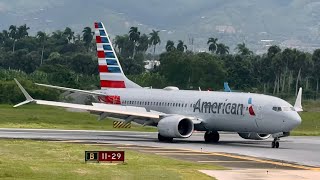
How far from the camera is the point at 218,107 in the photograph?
205 ft

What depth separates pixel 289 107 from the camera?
59.5 m

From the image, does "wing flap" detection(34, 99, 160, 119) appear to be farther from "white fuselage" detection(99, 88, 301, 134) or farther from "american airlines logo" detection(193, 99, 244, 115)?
"american airlines logo" detection(193, 99, 244, 115)

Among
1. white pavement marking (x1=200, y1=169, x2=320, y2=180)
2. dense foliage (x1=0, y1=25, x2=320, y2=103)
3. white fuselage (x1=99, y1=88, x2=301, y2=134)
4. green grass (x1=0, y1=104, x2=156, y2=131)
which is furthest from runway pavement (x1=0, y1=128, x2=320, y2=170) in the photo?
dense foliage (x1=0, y1=25, x2=320, y2=103)

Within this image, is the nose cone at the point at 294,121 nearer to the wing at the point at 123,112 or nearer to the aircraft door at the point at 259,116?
the aircraft door at the point at 259,116

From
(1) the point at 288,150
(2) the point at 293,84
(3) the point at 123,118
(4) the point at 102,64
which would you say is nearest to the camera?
(1) the point at 288,150

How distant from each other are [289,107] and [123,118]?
40.3 ft

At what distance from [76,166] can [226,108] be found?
77.7 ft

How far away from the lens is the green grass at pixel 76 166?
36.2 metres

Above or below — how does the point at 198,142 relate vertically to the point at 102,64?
below

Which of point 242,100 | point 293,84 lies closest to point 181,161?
point 242,100

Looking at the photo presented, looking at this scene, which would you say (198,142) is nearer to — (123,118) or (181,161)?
(123,118)

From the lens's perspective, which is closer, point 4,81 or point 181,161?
point 181,161

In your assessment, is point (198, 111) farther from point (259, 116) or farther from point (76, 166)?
point (76, 166)

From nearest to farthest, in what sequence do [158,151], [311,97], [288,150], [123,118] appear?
[158,151], [288,150], [123,118], [311,97]
